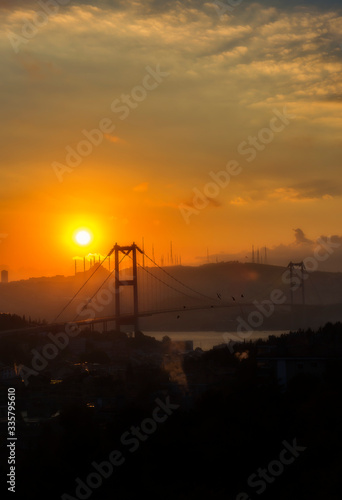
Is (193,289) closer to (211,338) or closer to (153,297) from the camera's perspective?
(153,297)

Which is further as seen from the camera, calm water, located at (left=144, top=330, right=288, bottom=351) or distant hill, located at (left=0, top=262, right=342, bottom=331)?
distant hill, located at (left=0, top=262, right=342, bottom=331)

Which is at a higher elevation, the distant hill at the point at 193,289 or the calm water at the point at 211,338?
the distant hill at the point at 193,289

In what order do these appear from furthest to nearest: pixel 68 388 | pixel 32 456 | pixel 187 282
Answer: pixel 187 282, pixel 68 388, pixel 32 456

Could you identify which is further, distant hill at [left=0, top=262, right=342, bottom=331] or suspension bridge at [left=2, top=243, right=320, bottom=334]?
distant hill at [left=0, top=262, right=342, bottom=331]

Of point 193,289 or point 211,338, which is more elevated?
point 193,289

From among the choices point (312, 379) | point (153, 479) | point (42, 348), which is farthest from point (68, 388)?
point (42, 348)

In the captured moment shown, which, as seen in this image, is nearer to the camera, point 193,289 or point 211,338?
point 211,338

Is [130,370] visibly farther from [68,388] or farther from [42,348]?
[42,348]

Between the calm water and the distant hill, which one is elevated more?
the distant hill

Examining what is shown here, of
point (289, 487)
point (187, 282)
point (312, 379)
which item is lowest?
point (289, 487)

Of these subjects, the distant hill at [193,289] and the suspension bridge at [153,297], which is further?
the distant hill at [193,289]

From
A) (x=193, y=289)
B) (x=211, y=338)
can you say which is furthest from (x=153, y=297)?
(x=211, y=338)
